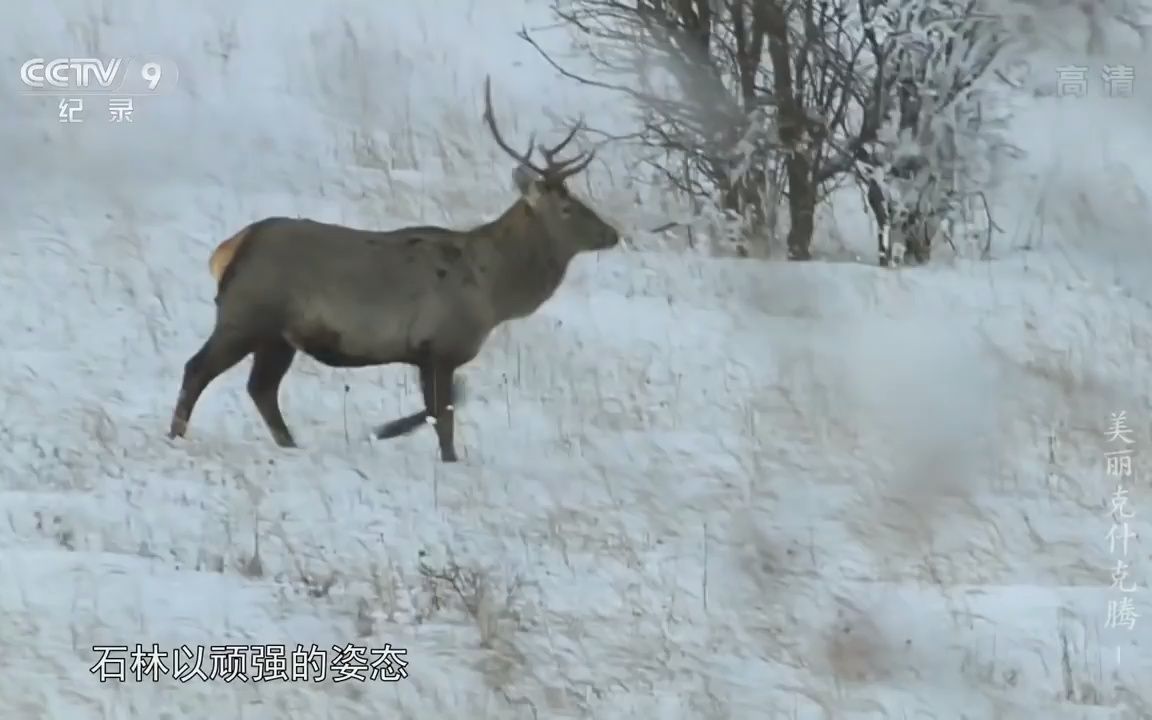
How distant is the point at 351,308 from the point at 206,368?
553mm

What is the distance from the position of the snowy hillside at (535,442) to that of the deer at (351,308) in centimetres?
12

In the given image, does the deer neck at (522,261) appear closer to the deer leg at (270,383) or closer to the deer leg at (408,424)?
the deer leg at (408,424)

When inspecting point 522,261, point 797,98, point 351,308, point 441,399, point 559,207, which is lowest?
point 441,399

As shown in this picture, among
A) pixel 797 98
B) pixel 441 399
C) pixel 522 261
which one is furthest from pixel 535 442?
pixel 797 98

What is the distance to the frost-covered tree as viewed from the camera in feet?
25.8

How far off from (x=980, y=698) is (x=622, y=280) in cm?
288

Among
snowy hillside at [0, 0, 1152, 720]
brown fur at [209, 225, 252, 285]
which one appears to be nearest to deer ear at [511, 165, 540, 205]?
snowy hillside at [0, 0, 1152, 720]

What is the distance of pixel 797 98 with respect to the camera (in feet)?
25.9

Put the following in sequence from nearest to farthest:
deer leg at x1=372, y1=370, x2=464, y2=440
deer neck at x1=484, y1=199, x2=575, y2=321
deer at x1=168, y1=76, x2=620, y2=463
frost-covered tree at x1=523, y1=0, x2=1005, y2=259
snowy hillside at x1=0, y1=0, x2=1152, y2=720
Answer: snowy hillside at x1=0, y1=0, x2=1152, y2=720, deer at x1=168, y1=76, x2=620, y2=463, deer leg at x1=372, y1=370, x2=464, y2=440, deer neck at x1=484, y1=199, x2=575, y2=321, frost-covered tree at x1=523, y1=0, x2=1005, y2=259

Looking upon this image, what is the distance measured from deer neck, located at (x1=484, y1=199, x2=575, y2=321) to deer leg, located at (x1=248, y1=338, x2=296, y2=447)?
0.75 m

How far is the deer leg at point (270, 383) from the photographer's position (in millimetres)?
6094

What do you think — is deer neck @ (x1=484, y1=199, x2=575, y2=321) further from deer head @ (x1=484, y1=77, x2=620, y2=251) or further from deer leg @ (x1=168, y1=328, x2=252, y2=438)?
deer leg @ (x1=168, y1=328, x2=252, y2=438)

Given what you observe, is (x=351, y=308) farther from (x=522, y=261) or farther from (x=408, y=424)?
(x=522, y=261)

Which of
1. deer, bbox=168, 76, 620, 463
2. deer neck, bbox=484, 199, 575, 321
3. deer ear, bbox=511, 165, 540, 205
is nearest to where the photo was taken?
deer, bbox=168, 76, 620, 463
